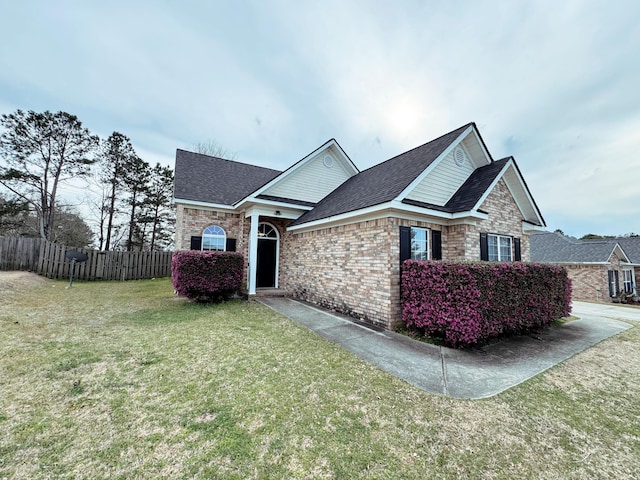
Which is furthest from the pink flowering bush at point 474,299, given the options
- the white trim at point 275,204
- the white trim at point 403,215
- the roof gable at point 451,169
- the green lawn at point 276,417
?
the white trim at point 275,204

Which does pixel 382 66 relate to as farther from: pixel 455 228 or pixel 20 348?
pixel 20 348

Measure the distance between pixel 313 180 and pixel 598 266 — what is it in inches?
949

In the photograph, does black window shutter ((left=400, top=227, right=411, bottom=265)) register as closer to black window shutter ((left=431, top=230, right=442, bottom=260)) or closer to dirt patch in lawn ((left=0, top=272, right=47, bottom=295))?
black window shutter ((left=431, top=230, right=442, bottom=260))

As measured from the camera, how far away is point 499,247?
8.84 m

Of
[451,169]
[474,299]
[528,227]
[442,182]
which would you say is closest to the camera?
[474,299]

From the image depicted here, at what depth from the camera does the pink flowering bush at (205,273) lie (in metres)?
8.15

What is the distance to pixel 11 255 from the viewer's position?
12188 millimetres

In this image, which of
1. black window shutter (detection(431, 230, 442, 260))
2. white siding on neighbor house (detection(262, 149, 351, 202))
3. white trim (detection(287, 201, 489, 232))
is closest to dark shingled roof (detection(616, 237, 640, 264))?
white trim (detection(287, 201, 489, 232))

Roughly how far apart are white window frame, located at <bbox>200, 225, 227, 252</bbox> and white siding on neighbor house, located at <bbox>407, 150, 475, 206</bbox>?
818 centimetres

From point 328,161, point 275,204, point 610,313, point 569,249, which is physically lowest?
point 610,313

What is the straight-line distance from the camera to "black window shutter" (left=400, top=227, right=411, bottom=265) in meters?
6.75

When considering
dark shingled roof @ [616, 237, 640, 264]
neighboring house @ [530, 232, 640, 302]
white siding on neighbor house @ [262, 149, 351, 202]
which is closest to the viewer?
white siding on neighbor house @ [262, 149, 351, 202]

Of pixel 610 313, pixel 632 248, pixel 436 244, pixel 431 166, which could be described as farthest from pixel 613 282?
pixel 431 166

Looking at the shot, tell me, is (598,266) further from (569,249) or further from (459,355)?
(459,355)
